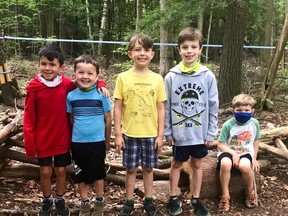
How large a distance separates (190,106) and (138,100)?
576 mm

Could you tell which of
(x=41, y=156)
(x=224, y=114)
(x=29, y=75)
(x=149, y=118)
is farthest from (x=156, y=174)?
(x=29, y=75)

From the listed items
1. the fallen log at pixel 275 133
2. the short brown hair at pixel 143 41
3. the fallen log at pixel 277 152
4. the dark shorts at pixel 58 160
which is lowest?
the fallen log at pixel 277 152

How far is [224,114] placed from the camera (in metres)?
8.08

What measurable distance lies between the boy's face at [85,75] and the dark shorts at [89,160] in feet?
1.92

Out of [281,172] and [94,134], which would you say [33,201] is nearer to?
[94,134]

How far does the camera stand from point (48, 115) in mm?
3262

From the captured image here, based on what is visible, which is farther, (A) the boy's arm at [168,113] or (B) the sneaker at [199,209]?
Answer: (B) the sneaker at [199,209]

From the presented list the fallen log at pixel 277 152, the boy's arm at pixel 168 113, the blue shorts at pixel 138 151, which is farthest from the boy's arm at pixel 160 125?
the fallen log at pixel 277 152

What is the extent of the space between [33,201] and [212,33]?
25903 mm

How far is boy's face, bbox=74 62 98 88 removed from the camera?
130 inches

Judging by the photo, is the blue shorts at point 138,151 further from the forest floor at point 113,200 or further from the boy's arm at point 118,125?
the forest floor at point 113,200

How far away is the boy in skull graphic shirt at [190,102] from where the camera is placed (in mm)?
3580

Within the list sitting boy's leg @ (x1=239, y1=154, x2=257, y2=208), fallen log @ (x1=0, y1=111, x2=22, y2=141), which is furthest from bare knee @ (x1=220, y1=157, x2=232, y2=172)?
fallen log @ (x1=0, y1=111, x2=22, y2=141)

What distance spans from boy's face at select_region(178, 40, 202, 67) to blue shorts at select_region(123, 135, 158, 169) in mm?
902
